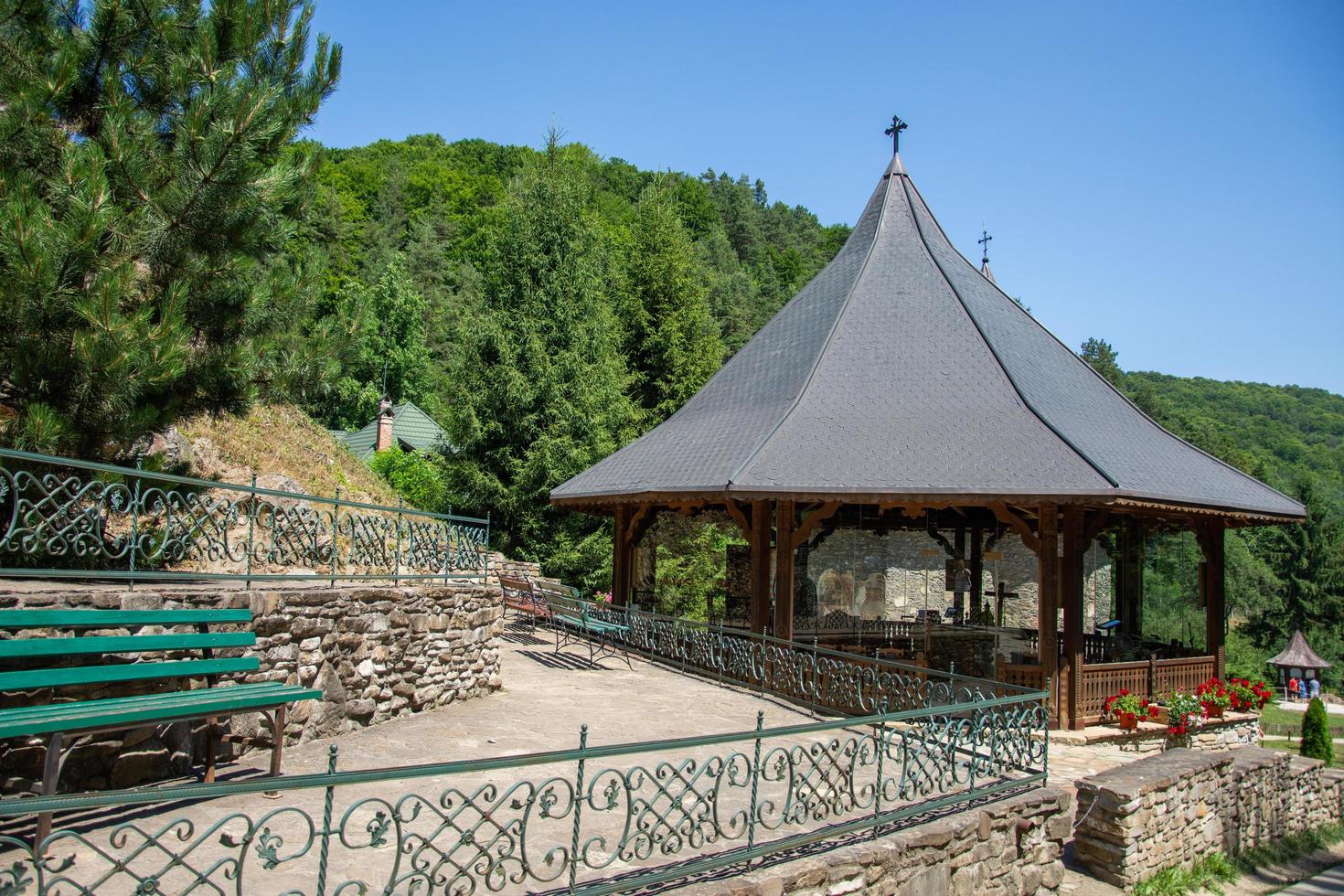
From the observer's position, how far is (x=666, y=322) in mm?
29141

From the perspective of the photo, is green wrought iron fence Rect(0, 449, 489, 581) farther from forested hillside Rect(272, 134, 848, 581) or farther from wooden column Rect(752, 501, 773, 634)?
wooden column Rect(752, 501, 773, 634)

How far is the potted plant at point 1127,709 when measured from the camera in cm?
1139

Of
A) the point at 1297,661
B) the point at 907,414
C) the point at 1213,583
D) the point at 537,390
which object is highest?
the point at 537,390

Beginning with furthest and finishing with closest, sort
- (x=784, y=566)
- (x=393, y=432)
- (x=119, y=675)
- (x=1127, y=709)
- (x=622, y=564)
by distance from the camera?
(x=393, y=432)
(x=622, y=564)
(x=784, y=566)
(x=1127, y=709)
(x=119, y=675)

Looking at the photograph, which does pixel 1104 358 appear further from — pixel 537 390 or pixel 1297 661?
pixel 537 390

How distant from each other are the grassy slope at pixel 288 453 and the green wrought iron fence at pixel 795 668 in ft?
20.8

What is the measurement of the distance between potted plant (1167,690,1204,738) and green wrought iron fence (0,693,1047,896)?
5675 millimetres

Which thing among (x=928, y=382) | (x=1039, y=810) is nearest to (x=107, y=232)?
(x=1039, y=810)

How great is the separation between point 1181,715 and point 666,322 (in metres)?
20.0

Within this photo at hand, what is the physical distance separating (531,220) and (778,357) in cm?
1183

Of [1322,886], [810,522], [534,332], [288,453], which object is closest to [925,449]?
[810,522]

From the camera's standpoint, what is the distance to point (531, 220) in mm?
24766

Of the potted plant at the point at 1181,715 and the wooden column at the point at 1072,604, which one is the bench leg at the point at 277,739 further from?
the potted plant at the point at 1181,715

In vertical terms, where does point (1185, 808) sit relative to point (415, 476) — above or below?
below
